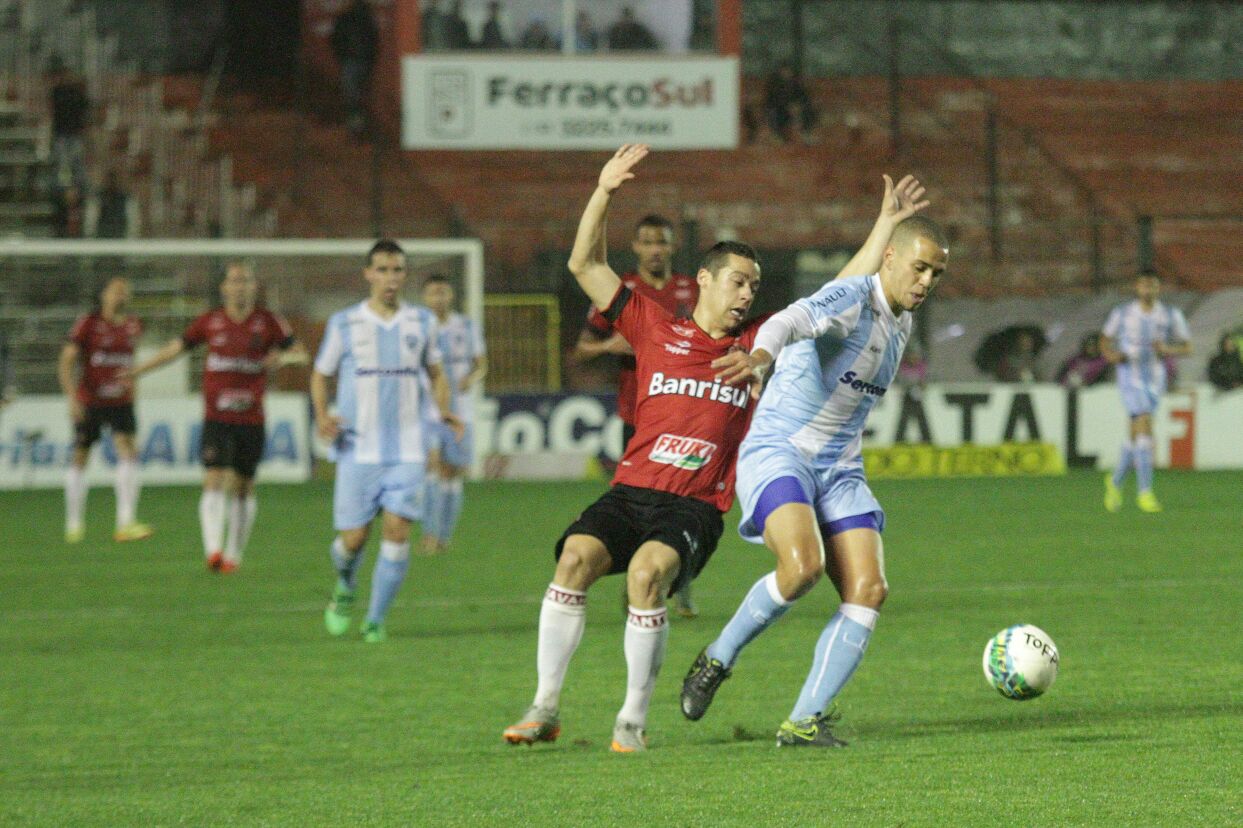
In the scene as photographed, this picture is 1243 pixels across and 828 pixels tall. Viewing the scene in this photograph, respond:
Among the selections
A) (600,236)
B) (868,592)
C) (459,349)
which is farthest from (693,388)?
(459,349)

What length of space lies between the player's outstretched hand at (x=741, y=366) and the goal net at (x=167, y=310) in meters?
16.7

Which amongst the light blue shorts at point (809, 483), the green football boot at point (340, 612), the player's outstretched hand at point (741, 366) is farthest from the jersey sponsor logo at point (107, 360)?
the player's outstretched hand at point (741, 366)

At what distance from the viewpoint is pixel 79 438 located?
54.3ft

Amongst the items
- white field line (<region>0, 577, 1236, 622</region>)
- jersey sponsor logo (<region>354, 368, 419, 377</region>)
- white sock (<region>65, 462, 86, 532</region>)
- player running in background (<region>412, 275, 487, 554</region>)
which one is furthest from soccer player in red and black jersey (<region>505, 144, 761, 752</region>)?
white sock (<region>65, 462, 86, 532</region>)

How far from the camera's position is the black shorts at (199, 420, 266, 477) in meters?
13.7

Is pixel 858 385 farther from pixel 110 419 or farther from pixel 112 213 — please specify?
pixel 112 213

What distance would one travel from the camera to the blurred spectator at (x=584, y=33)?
992 inches

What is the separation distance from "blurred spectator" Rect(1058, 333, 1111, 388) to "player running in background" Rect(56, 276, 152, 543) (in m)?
13.2

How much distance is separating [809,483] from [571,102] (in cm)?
1941

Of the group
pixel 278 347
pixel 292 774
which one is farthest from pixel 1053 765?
pixel 278 347

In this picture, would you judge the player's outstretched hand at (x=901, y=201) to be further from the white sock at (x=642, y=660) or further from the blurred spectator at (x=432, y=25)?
the blurred spectator at (x=432, y=25)

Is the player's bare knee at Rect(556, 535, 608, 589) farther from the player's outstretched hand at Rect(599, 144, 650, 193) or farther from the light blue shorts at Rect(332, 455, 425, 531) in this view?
the light blue shorts at Rect(332, 455, 425, 531)

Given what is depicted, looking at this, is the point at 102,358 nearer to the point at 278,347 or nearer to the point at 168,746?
the point at 278,347

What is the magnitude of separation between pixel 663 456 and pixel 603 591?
5.43 metres
